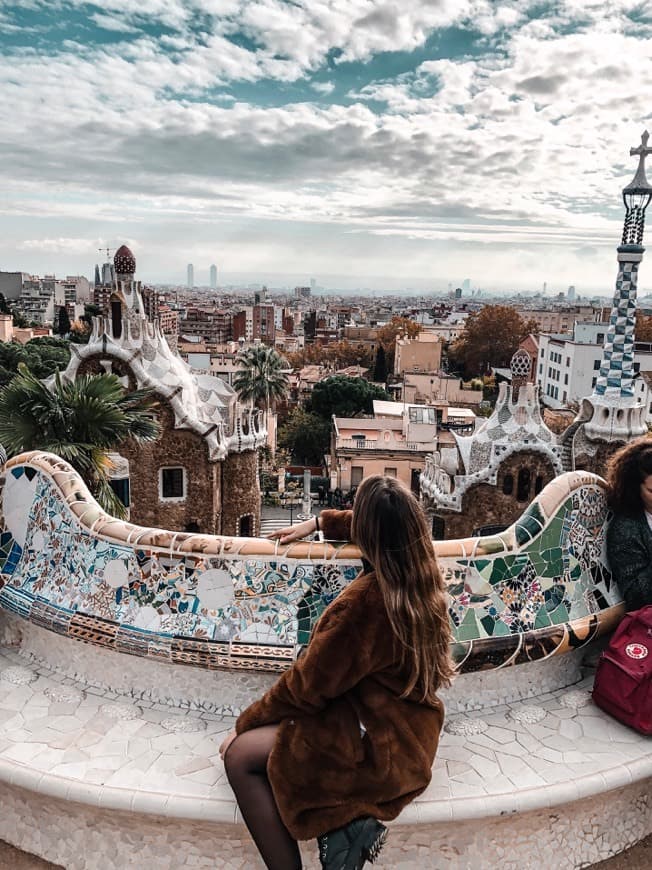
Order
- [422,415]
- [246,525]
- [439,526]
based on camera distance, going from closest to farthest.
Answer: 1. [439,526]
2. [246,525]
3. [422,415]

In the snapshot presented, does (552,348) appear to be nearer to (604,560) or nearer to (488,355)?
(488,355)

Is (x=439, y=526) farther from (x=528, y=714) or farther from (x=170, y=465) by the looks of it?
(x=528, y=714)

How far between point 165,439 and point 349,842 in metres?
11.4

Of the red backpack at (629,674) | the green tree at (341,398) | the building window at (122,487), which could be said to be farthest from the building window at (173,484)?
the green tree at (341,398)

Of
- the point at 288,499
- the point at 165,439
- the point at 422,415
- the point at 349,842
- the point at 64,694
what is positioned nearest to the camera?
the point at 349,842

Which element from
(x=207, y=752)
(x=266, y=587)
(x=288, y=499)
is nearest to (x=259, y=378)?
(x=288, y=499)

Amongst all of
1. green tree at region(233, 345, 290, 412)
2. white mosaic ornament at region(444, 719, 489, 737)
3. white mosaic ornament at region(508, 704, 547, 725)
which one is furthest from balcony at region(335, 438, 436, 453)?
white mosaic ornament at region(444, 719, 489, 737)

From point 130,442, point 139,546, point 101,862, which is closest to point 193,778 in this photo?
point 101,862

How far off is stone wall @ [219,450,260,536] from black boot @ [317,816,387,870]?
1208 centimetres

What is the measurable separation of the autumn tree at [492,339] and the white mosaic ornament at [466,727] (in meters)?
53.1

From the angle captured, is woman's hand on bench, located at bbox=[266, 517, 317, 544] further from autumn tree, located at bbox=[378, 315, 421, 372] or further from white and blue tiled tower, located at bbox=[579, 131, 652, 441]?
autumn tree, located at bbox=[378, 315, 421, 372]

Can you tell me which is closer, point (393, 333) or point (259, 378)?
point (259, 378)

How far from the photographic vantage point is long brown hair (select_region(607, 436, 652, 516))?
3721 millimetres

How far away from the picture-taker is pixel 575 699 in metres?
3.66
